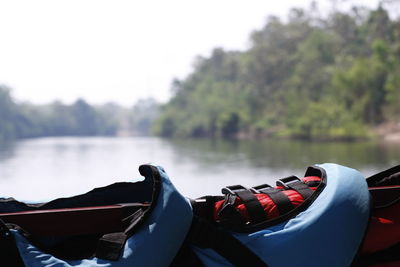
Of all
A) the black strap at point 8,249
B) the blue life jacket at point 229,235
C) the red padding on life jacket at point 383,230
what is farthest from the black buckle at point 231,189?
the black strap at point 8,249

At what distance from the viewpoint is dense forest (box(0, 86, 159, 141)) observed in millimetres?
38000

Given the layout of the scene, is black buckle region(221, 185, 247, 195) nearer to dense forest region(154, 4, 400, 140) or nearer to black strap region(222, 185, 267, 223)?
black strap region(222, 185, 267, 223)

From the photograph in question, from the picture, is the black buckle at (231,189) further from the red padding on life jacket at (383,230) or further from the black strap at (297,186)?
the red padding on life jacket at (383,230)

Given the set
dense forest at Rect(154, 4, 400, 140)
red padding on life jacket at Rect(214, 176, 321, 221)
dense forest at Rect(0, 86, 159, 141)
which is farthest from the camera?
dense forest at Rect(0, 86, 159, 141)

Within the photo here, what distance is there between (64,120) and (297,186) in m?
52.9

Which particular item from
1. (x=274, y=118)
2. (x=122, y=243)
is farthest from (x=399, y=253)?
(x=274, y=118)

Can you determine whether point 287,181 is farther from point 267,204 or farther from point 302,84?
point 302,84

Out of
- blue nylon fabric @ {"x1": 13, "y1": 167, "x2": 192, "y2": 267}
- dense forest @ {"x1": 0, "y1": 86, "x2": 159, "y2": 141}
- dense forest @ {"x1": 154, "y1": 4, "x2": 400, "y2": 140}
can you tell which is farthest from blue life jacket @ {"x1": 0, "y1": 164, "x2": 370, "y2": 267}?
dense forest @ {"x1": 0, "y1": 86, "x2": 159, "y2": 141}

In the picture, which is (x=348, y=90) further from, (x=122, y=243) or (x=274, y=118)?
(x=122, y=243)

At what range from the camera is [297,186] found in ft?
2.99

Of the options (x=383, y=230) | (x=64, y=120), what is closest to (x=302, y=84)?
(x=64, y=120)

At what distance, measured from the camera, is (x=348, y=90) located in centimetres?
2508

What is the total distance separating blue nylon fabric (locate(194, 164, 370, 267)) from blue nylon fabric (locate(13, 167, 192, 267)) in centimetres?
6

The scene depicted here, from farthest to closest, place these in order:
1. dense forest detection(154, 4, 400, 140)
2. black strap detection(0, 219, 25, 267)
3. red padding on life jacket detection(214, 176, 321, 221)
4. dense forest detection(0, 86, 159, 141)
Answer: dense forest detection(0, 86, 159, 141) → dense forest detection(154, 4, 400, 140) → red padding on life jacket detection(214, 176, 321, 221) → black strap detection(0, 219, 25, 267)
